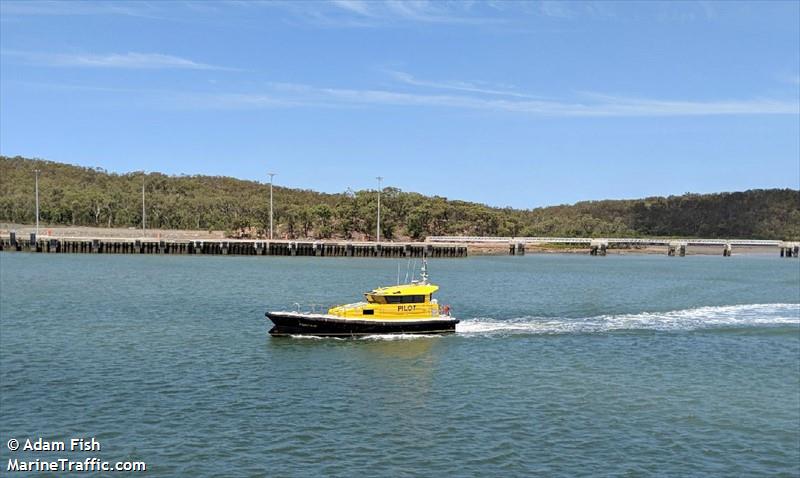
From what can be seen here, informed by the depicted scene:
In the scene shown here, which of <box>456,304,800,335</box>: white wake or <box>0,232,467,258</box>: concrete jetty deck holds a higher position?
<box>0,232,467,258</box>: concrete jetty deck

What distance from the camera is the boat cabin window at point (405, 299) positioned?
47531 millimetres

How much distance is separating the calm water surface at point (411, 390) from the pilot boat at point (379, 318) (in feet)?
3.78

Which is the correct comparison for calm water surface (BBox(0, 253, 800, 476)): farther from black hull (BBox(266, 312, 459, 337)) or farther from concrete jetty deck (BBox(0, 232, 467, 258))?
concrete jetty deck (BBox(0, 232, 467, 258))

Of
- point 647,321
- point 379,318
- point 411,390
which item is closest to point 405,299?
point 379,318

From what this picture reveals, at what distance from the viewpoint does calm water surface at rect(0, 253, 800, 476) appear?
78.6 feet

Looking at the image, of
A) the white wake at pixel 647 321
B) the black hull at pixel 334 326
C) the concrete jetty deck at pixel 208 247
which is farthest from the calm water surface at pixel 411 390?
the concrete jetty deck at pixel 208 247

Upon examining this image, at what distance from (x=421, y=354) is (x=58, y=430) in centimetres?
2034

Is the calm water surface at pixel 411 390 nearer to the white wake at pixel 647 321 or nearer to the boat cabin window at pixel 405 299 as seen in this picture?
the white wake at pixel 647 321

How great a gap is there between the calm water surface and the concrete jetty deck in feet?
265

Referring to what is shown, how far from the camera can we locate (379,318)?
154 ft

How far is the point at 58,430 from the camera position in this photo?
25.2m

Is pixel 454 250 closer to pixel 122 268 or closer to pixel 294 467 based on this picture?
pixel 122 268

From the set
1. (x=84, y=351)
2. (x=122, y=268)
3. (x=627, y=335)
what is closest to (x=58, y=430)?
(x=84, y=351)

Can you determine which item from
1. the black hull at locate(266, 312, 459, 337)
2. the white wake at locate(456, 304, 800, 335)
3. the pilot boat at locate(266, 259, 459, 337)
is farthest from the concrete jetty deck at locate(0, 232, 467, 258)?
the black hull at locate(266, 312, 459, 337)
